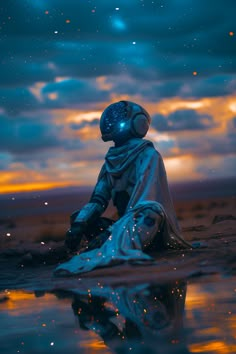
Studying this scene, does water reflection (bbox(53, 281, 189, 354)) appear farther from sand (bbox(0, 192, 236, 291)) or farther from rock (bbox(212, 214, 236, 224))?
rock (bbox(212, 214, 236, 224))

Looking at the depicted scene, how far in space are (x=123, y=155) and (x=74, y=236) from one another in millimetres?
1348

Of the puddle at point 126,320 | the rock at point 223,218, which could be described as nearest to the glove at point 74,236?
the puddle at point 126,320

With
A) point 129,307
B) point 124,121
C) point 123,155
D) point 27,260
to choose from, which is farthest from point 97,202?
point 129,307

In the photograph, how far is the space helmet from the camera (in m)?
10.6

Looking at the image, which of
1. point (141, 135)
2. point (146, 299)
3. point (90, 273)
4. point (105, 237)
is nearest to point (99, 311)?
point (146, 299)

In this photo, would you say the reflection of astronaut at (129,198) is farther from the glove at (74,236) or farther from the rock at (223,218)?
the rock at (223,218)

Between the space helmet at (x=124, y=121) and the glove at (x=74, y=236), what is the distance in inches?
56.3

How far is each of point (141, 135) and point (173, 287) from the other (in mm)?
4263

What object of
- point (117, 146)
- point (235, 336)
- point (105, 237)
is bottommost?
point (235, 336)

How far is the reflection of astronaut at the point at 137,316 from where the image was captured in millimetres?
4277

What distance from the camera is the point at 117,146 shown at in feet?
35.5

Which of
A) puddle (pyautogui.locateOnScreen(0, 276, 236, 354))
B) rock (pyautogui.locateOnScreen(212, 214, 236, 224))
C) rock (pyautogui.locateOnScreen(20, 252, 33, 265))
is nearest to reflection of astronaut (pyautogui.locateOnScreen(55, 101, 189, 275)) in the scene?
rock (pyautogui.locateOnScreen(20, 252, 33, 265))

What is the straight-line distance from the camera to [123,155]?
34.3 ft

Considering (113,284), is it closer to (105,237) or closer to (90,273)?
(90,273)
